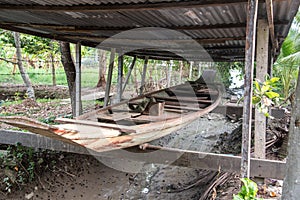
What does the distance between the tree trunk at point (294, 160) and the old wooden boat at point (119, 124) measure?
119 cm

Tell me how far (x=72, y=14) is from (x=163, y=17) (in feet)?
3.67

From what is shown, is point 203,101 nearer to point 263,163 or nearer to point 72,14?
point 263,163

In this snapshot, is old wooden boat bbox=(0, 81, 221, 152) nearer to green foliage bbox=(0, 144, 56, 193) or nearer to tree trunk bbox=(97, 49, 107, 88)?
green foliage bbox=(0, 144, 56, 193)

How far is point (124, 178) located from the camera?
403cm

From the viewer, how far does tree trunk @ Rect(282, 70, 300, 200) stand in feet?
4.56

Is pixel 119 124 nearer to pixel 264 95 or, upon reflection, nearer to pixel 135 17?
pixel 135 17

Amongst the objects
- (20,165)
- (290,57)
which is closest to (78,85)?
(20,165)

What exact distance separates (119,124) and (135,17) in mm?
1344

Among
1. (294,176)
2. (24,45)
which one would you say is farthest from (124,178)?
(24,45)

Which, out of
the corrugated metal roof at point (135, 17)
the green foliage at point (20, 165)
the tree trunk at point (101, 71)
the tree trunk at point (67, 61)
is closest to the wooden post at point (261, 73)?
the corrugated metal roof at point (135, 17)

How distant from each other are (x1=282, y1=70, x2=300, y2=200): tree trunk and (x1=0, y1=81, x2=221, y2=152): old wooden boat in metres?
1.19

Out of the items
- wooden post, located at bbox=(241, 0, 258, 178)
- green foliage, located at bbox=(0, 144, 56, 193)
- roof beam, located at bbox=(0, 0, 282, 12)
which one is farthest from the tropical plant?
green foliage, located at bbox=(0, 144, 56, 193)

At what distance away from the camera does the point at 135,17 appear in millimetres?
3162

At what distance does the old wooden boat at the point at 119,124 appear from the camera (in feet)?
5.52
